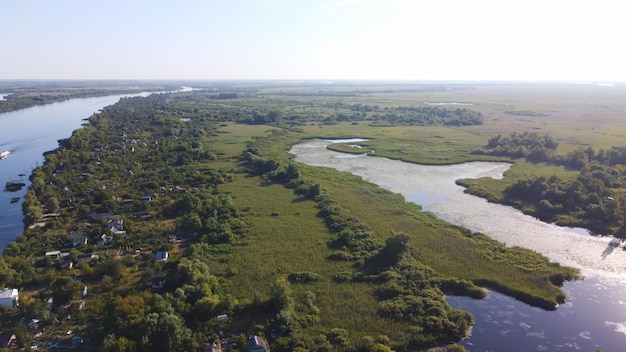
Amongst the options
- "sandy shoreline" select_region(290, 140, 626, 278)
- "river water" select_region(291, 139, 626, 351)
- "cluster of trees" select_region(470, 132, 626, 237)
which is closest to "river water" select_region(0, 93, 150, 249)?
"river water" select_region(291, 139, 626, 351)

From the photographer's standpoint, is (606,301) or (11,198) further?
(11,198)

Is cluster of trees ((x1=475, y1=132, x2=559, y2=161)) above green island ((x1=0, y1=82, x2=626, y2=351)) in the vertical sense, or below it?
above

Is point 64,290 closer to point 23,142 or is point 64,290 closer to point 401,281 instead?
point 401,281

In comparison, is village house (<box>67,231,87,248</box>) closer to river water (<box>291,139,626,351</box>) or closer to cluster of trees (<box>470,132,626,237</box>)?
river water (<box>291,139,626,351</box>)

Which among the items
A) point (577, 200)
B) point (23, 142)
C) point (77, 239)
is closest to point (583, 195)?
point (577, 200)

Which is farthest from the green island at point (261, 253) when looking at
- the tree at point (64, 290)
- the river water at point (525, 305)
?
the river water at point (525, 305)

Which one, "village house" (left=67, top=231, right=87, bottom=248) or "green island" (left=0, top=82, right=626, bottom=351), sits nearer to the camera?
"green island" (left=0, top=82, right=626, bottom=351)

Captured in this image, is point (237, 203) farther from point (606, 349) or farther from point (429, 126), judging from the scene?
point (429, 126)

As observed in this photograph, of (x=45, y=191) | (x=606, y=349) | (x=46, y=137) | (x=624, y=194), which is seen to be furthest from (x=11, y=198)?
(x=624, y=194)
